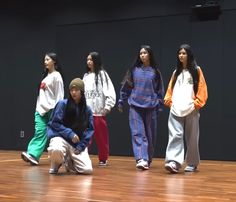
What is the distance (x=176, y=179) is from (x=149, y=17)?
3.51 meters

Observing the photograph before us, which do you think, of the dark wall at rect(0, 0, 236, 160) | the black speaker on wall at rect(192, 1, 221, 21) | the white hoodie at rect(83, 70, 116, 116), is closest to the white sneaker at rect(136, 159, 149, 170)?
the white hoodie at rect(83, 70, 116, 116)

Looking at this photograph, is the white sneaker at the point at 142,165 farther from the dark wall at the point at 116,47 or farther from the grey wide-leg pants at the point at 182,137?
the dark wall at the point at 116,47

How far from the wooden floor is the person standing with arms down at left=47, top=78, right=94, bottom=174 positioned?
14 cm

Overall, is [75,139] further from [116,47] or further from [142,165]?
[116,47]

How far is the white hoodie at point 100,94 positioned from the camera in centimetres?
527

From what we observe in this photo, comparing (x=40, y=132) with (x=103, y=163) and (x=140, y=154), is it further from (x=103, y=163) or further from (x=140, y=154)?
(x=140, y=154)

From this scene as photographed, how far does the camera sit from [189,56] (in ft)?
15.1

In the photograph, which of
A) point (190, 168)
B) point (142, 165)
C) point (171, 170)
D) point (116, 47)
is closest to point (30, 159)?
point (142, 165)

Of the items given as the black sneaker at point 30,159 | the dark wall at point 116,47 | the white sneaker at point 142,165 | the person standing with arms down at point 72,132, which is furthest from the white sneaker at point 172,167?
the dark wall at point 116,47

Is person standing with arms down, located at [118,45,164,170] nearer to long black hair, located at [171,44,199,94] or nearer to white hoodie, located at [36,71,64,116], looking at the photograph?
long black hair, located at [171,44,199,94]

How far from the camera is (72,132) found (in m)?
4.04

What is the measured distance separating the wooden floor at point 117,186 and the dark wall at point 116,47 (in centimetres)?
183

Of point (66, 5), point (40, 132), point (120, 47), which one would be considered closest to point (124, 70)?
point (120, 47)

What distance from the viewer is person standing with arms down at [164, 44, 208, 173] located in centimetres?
442
